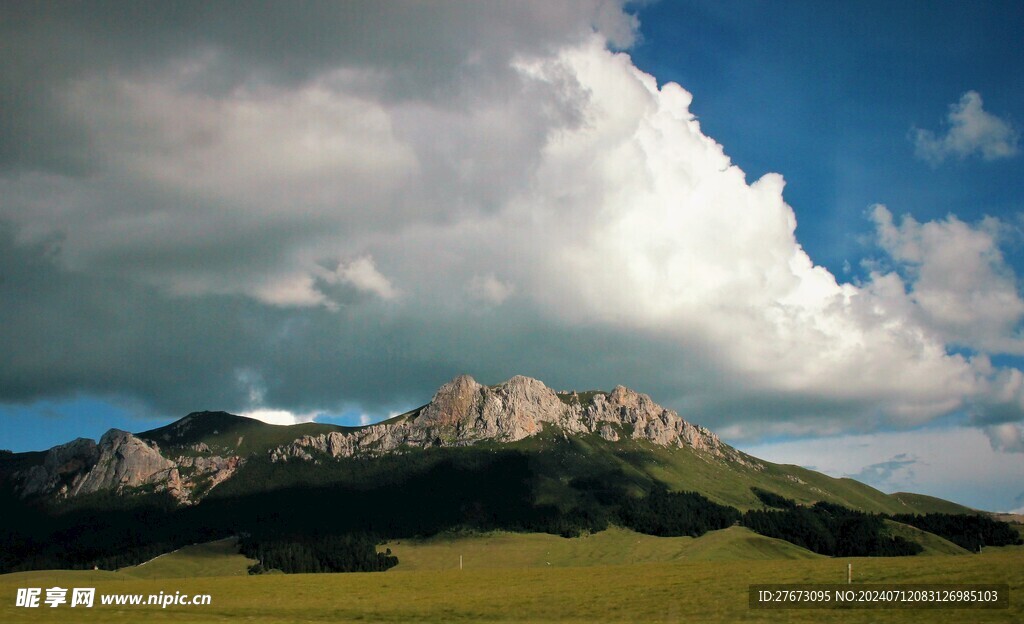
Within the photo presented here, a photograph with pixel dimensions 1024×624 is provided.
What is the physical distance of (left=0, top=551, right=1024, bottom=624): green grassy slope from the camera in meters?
82.1

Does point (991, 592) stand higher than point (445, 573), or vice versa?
point (991, 592)

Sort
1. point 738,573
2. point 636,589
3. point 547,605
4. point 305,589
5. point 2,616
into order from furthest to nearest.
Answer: point 305,589
point 738,573
point 636,589
point 547,605
point 2,616

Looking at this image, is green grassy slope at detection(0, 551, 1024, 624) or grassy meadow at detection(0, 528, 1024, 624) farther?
grassy meadow at detection(0, 528, 1024, 624)

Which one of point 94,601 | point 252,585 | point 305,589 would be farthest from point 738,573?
point 94,601

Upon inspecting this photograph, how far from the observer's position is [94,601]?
362 ft

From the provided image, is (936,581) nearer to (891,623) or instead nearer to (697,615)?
(891,623)

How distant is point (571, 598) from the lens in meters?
105

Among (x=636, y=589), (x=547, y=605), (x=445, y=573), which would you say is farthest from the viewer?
(x=445, y=573)

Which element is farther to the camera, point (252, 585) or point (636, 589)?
point (252, 585)

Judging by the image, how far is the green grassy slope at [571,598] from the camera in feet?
269

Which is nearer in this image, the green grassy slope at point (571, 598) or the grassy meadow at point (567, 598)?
the green grassy slope at point (571, 598)

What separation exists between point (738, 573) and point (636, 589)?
1931 cm

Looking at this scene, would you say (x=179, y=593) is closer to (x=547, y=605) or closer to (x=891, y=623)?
(x=547, y=605)

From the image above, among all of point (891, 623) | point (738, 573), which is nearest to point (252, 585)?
point (738, 573)
